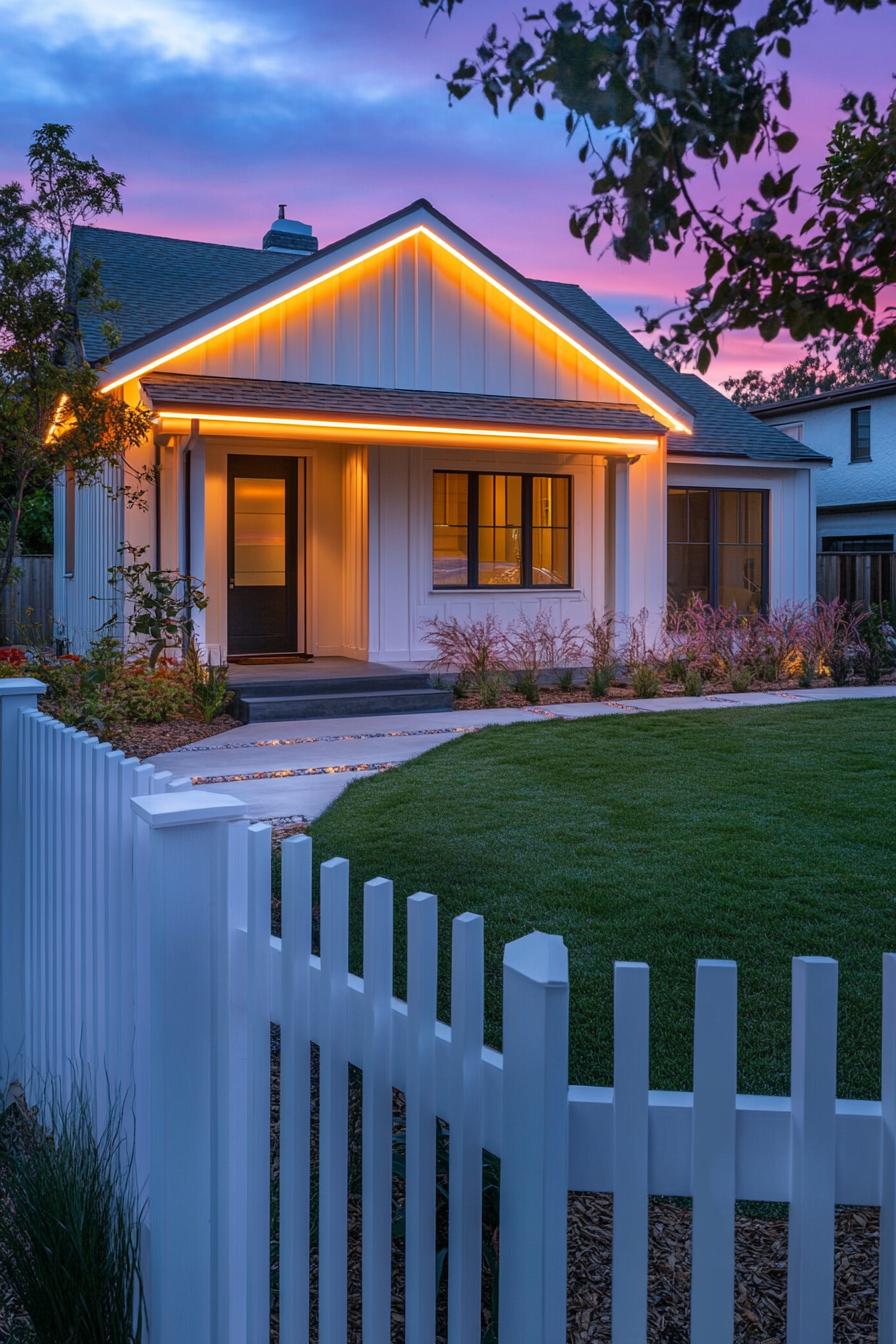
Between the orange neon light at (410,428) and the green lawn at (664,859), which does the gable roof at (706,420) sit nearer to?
the orange neon light at (410,428)

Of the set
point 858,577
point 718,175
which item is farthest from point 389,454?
point 718,175

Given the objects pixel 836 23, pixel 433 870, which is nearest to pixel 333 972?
pixel 836 23

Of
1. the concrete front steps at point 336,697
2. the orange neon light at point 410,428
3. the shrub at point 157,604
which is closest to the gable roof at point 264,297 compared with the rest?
the orange neon light at point 410,428

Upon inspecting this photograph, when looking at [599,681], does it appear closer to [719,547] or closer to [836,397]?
[719,547]

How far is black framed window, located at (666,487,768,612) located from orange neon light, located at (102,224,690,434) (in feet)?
7.66

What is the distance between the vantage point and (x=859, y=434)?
27.5 m

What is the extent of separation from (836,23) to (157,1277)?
11.4 feet

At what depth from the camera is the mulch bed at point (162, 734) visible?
384 inches

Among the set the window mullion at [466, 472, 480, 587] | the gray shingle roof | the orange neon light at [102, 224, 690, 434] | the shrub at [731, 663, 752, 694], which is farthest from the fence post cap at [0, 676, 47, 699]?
the window mullion at [466, 472, 480, 587]

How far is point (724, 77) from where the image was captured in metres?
2.84

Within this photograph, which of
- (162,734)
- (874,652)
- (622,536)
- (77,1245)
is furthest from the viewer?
(622,536)

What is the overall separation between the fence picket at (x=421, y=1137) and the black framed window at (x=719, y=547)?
16.1m

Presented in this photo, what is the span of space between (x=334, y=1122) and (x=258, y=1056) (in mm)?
277

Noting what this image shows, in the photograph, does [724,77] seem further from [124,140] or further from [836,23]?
[124,140]
